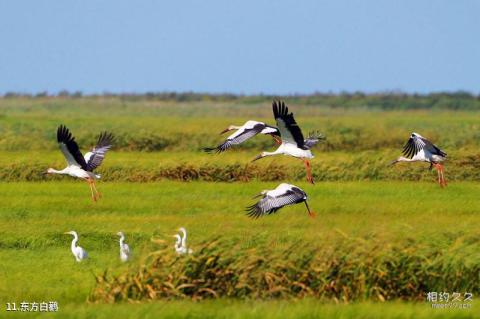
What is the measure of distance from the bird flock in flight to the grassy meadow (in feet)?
1.02

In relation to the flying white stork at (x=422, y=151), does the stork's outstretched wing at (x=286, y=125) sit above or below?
above

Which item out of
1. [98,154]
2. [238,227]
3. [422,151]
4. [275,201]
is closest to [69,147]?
[98,154]

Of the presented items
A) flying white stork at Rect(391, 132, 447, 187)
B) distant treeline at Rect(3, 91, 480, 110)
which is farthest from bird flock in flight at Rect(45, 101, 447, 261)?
distant treeline at Rect(3, 91, 480, 110)

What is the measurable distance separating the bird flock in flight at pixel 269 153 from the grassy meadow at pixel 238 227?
1.02 feet

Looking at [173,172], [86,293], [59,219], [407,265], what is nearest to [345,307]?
[407,265]

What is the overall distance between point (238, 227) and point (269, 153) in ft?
5.37

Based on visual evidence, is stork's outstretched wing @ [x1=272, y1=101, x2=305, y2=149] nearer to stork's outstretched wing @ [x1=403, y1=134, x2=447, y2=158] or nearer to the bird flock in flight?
the bird flock in flight

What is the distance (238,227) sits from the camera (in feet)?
59.3

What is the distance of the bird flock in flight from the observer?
1622 centimetres

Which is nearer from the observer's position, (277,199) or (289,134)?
(277,199)

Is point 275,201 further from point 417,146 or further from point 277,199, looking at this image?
point 417,146

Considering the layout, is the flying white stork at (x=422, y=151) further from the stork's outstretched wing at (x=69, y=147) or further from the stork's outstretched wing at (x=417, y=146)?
the stork's outstretched wing at (x=69, y=147)

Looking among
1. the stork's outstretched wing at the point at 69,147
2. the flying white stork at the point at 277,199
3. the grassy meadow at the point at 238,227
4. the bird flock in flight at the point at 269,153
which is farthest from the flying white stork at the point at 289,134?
the stork's outstretched wing at the point at 69,147

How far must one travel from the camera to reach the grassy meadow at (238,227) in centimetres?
1263
